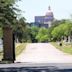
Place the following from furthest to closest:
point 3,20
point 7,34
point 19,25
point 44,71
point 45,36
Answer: point 45,36, point 7,34, point 19,25, point 3,20, point 44,71

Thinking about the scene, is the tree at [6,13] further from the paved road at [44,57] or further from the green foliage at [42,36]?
the green foliage at [42,36]

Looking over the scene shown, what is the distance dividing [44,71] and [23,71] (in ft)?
0.67

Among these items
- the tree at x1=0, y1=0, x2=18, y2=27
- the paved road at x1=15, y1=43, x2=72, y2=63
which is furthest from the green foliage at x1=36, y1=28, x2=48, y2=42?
the tree at x1=0, y1=0, x2=18, y2=27

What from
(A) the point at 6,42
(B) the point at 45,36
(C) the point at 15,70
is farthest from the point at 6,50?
(B) the point at 45,36

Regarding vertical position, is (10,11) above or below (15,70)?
above

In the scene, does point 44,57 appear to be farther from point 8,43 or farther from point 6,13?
point 6,13

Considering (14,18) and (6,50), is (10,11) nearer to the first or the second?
(14,18)

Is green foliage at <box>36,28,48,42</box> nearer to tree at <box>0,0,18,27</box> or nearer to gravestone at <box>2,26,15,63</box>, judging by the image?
gravestone at <box>2,26,15,63</box>

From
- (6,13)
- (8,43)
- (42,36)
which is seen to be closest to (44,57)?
(8,43)

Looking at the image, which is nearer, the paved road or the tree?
the tree

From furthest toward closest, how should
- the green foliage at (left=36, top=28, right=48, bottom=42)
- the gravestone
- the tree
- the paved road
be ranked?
the green foliage at (left=36, top=28, right=48, bottom=42), the paved road, the gravestone, the tree

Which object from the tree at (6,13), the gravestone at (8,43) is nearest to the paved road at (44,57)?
the gravestone at (8,43)

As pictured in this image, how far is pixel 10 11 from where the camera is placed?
20.4 metres

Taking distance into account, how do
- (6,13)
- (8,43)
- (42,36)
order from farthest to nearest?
1. (42,36)
2. (8,43)
3. (6,13)
